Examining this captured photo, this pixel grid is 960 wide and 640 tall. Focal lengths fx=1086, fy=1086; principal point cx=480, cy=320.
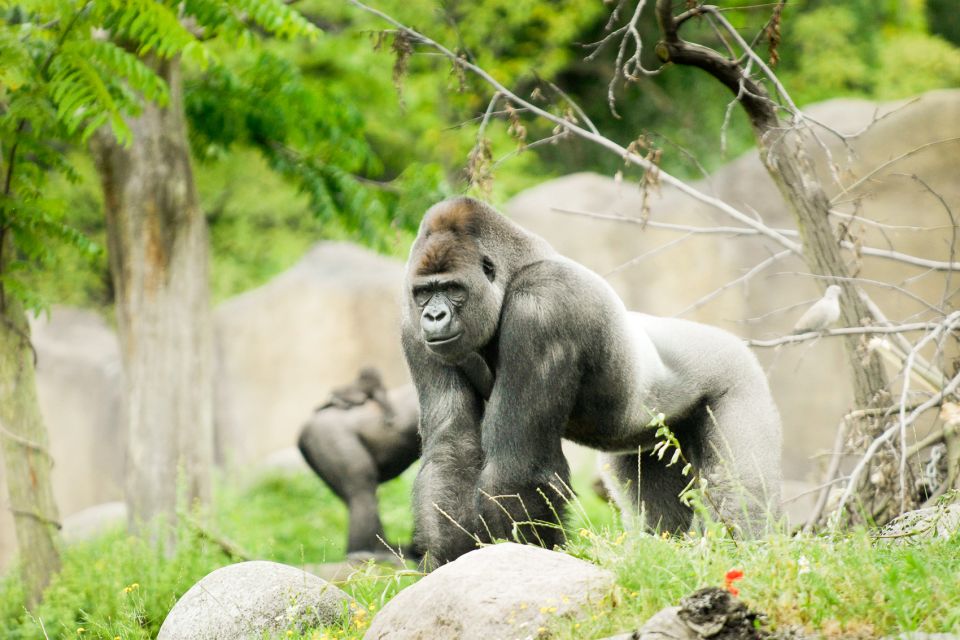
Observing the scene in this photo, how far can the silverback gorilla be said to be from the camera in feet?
12.7

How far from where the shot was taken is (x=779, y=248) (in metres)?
10.7

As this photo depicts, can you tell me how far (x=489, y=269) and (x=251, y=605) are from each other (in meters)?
1.48

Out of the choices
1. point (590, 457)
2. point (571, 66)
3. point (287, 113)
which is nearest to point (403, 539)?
point (590, 457)

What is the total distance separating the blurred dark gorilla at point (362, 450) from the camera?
7.89m

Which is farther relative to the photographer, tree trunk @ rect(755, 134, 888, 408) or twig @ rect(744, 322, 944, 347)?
tree trunk @ rect(755, 134, 888, 408)

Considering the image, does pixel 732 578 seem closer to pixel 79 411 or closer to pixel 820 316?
pixel 820 316

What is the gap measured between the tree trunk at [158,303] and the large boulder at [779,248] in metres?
3.32

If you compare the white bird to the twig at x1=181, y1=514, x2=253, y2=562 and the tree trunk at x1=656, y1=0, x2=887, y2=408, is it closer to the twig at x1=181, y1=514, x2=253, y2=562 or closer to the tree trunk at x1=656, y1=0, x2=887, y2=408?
the tree trunk at x1=656, y1=0, x2=887, y2=408

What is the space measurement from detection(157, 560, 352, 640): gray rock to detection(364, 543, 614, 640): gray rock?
24.7 inches

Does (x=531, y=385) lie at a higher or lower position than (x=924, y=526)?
higher

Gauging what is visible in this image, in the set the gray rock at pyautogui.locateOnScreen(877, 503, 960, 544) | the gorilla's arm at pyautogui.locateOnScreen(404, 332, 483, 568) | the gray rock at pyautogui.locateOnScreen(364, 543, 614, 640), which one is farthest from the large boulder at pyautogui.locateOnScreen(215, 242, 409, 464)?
the gray rock at pyautogui.locateOnScreen(364, 543, 614, 640)

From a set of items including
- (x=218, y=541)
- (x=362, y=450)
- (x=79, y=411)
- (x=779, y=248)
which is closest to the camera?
(x=218, y=541)

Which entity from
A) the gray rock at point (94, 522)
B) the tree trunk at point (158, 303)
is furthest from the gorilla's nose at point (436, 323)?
the gray rock at point (94, 522)


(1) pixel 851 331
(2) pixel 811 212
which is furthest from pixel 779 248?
(1) pixel 851 331
